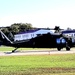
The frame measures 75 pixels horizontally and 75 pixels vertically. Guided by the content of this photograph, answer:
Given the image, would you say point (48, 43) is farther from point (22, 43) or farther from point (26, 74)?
point (26, 74)

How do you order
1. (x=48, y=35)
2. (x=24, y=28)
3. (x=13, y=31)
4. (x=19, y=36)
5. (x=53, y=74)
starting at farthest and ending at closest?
(x=24, y=28) < (x=13, y=31) < (x=19, y=36) < (x=48, y=35) < (x=53, y=74)

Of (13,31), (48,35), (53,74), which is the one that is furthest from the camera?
(13,31)

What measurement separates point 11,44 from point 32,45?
3.13m

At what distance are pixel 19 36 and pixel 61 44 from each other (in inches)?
3512

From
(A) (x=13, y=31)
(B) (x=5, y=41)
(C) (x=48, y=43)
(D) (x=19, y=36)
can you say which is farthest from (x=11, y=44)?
(A) (x=13, y=31)

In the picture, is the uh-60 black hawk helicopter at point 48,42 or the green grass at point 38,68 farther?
the uh-60 black hawk helicopter at point 48,42

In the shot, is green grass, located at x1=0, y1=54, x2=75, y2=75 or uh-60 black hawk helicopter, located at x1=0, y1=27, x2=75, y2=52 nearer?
green grass, located at x1=0, y1=54, x2=75, y2=75

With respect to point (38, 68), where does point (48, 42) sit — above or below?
below

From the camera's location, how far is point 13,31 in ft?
494

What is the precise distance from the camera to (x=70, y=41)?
4584 centimetres

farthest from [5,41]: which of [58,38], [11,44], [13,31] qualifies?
[13,31]

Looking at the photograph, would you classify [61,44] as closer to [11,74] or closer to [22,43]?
[22,43]

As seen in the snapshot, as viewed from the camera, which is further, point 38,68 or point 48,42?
point 48,42

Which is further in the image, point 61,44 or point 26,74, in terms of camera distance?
point 61,44
